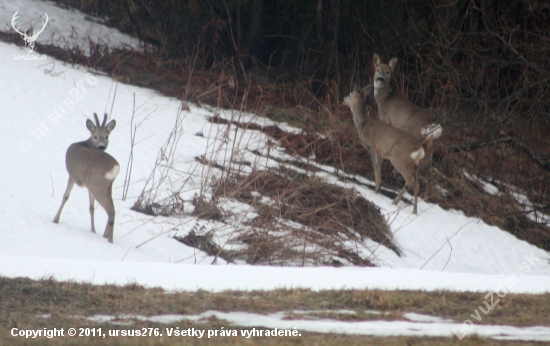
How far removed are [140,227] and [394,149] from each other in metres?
4.87

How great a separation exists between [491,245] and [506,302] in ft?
24.7

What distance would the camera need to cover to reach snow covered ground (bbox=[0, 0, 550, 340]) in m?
7.02

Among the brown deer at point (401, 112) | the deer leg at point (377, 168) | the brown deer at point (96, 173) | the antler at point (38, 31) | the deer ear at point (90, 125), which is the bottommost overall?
the brown deer at point (96, 173)

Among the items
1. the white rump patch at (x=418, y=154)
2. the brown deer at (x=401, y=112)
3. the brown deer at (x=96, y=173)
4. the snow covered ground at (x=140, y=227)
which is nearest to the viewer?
the snow covered ground at (x=140, y=227)

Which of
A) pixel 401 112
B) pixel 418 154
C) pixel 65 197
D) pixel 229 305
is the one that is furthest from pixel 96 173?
pixel 401 112

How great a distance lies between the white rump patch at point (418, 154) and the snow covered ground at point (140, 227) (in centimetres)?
95

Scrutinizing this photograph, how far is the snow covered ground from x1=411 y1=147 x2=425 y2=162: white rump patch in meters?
0.95

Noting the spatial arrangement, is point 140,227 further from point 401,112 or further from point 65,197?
point 401,112

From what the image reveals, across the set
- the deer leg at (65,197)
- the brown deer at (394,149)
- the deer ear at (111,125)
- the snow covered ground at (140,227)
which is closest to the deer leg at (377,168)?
the brown deer at (394,149)

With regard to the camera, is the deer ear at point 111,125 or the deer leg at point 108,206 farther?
the deer ear at point 111,125

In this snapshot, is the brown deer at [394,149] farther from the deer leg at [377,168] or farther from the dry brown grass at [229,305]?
the dry brown grass at [229,305]

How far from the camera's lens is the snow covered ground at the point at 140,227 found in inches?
276

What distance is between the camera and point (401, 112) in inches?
581

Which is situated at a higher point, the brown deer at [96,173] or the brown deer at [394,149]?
the brown deer at [394,149]
